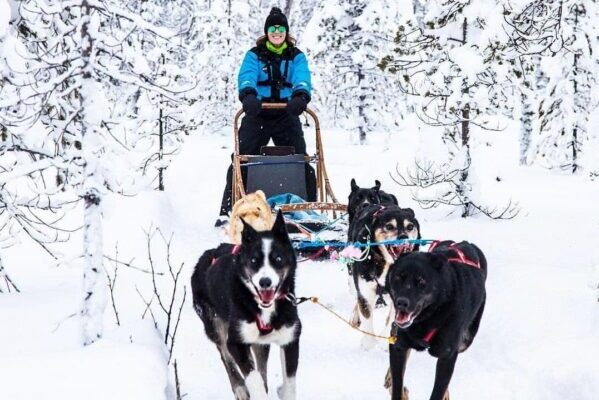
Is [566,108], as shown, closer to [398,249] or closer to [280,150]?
[280,150]

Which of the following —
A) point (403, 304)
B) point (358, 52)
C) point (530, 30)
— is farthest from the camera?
point (358, 52)

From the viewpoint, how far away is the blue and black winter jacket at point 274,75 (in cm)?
807

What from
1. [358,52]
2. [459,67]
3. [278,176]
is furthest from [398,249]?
[358,52]

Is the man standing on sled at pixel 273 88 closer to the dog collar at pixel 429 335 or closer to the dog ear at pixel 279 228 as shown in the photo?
the dog ear at pixel 279 228

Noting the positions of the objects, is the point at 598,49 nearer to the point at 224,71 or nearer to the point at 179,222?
the point at 179,222

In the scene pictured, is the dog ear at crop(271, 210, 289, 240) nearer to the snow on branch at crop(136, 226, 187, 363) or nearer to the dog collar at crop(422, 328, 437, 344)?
the snow on branch at crop(136, 226, 187, 363)

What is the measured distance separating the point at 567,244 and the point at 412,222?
4.00 metres

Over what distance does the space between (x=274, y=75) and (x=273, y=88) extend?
19cm

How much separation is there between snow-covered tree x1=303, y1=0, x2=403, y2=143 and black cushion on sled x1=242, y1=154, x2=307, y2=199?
55.2 feet

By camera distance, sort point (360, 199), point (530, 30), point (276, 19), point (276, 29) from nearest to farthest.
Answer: point (360, 199) < point (276, 19) < point (276, 29) < point (530, 30)

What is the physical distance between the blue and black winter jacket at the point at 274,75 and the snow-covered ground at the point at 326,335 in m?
2.40

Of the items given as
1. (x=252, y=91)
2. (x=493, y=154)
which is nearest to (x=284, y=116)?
(x=252, y=91)

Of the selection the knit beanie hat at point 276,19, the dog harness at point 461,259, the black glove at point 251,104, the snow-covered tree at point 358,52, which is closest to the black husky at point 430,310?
the dog harness at point 461,259

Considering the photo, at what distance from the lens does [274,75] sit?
846cm
